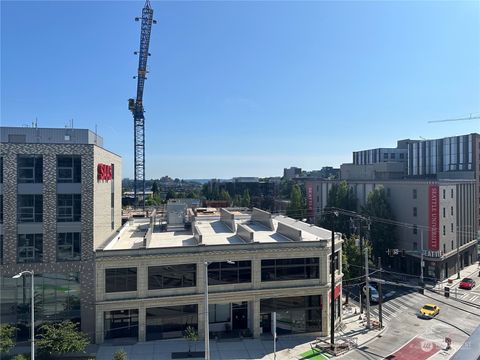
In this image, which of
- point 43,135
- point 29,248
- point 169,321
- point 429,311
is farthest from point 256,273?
point 43,135

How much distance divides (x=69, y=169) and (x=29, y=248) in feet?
24.7

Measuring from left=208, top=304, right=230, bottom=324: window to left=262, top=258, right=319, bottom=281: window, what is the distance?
A: 4709mm

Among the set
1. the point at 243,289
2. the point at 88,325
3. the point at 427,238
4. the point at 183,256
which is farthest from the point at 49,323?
the point at 427,238

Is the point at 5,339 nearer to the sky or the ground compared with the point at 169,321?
nearer to the sky

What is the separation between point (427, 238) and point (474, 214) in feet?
60.4

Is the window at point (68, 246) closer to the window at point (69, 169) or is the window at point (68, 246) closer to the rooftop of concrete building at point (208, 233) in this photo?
the rooftop of concrete building at point (208, 233)

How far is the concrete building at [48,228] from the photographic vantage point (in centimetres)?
3028

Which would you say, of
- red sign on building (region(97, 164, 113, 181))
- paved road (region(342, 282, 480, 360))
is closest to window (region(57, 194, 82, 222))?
red sign on building (region(97, 164, 113, 181))

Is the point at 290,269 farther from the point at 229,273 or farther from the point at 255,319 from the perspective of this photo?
the point at 229,273

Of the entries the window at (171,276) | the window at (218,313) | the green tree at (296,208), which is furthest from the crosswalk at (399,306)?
the green tree at (296,208)

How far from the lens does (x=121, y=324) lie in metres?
31.3

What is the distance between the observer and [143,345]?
30469 mm

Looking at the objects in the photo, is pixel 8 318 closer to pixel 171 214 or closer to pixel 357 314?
pixel 171 214

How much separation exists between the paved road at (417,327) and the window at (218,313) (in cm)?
1123
